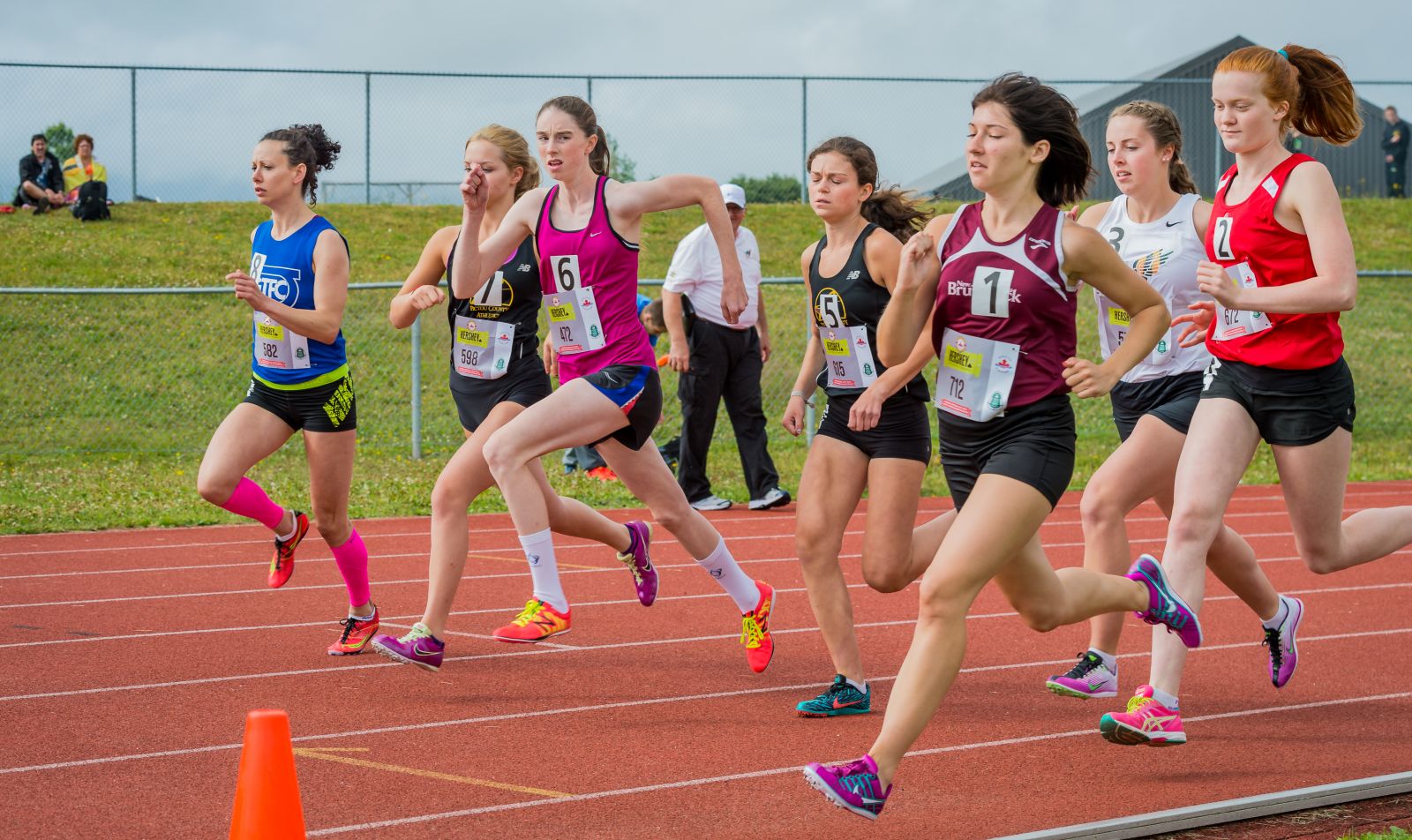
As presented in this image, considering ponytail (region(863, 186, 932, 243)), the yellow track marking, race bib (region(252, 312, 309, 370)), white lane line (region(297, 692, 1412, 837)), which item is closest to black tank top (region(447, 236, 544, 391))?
race bib (region(252, 312, 309, 370))

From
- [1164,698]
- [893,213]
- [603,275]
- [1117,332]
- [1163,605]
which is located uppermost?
[893,213]

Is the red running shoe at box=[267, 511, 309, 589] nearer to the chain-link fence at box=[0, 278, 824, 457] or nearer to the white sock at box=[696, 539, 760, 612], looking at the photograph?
the white sock at box=[696, 539, 760, 612]

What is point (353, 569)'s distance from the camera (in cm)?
629

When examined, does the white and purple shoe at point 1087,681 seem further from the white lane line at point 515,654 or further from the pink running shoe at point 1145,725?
the white lane line at point 515,654

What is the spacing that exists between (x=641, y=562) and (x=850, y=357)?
162 centimetres

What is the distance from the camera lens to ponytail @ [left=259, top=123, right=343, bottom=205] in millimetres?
6230

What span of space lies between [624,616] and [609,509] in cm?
379

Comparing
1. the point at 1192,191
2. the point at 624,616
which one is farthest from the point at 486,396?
the point at 1192,191

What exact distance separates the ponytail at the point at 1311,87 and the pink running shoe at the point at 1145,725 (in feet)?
6.14

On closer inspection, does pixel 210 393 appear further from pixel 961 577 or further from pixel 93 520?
pixel 961 577

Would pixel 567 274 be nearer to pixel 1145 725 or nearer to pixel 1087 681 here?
pixel 1087 681

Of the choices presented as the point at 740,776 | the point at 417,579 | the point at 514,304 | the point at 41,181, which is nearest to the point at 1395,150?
the point at 41,181

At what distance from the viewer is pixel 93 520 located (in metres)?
10.3

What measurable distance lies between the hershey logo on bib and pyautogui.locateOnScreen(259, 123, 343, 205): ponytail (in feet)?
3.97
